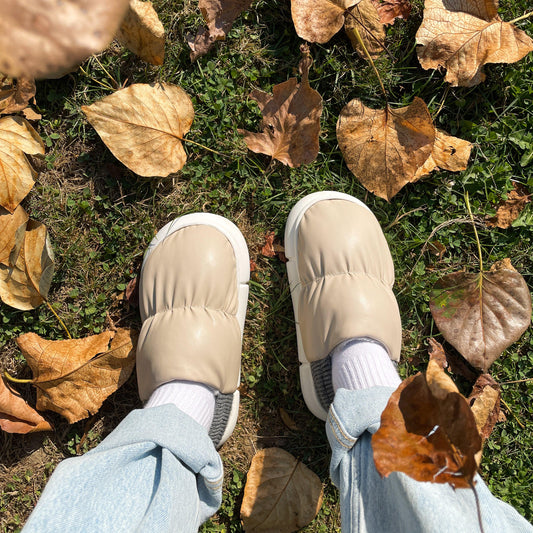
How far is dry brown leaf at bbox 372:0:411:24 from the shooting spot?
1604mm

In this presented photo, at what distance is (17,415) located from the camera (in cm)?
155

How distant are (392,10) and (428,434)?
1.42 metres

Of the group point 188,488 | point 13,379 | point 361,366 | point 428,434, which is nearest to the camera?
point 428,434

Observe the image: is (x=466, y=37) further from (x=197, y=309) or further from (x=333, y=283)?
(x=197, y=309)

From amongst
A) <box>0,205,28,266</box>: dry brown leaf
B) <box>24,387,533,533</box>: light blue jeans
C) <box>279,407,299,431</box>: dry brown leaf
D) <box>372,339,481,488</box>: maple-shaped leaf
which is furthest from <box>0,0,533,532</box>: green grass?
<box>372,339,481,488</box>: maple-shaped leaf

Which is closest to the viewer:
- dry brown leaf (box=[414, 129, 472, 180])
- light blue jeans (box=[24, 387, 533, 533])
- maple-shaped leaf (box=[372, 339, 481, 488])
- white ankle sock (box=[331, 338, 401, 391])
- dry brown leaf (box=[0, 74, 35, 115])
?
maple-shaped leaf (box=[372, 339, 481, 488])

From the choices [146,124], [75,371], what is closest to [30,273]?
[75,371]

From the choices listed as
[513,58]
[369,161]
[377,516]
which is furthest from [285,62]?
[377,516]

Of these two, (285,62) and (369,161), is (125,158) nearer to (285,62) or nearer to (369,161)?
(285,62)

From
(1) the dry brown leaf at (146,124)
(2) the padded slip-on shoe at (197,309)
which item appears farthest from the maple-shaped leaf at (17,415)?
(1) the dry brown leaf at (146,124)

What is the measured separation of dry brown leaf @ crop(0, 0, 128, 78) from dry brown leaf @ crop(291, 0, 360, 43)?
510 millimetres

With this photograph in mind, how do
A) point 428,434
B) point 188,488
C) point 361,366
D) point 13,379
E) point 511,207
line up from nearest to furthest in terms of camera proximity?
point 428,434, point 188,488, point 361,366, point 13,379, point 511,207

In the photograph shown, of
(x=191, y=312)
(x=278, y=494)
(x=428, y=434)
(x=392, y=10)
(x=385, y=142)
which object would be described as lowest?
(x=278, y=494)

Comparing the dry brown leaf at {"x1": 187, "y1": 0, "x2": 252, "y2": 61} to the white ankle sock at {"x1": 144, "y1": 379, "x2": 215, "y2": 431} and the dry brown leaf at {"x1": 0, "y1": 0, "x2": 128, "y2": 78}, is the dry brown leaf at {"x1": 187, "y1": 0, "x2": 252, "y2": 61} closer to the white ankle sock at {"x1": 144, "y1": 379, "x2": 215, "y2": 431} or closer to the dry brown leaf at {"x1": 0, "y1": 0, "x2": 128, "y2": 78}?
the dry brown leaf at {"x1": 0, "y1": 0, "x2": 128, "y2": 78}
